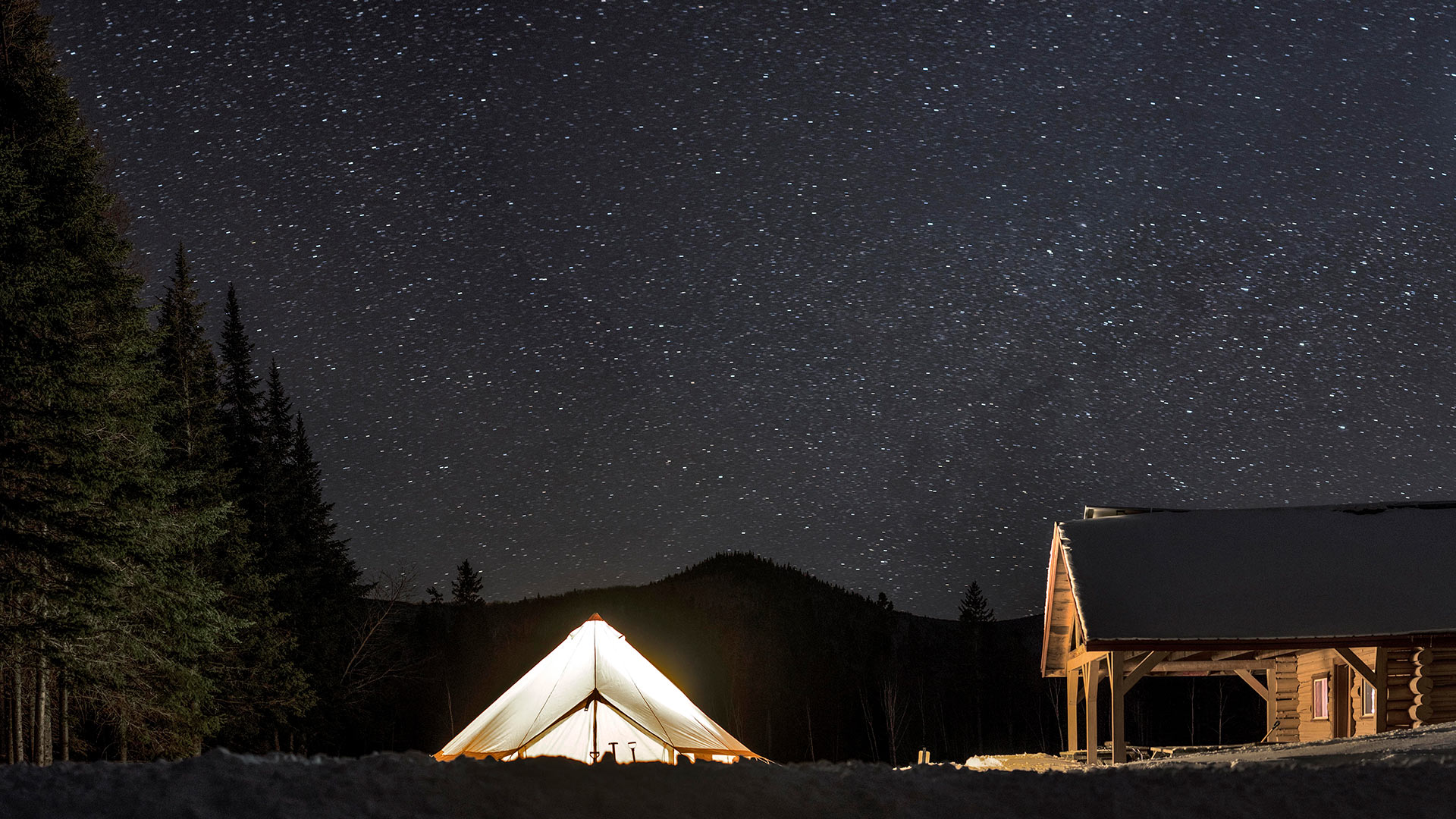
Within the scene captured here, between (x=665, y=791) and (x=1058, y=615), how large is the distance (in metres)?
18.8

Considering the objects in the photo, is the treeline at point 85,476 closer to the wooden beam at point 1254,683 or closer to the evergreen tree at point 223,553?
the evergreen tree at point 223,553

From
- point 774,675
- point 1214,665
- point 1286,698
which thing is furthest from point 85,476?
point 774,675

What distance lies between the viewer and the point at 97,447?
→ 657 inches

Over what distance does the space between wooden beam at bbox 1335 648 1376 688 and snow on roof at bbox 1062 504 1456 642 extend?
32 centimetres

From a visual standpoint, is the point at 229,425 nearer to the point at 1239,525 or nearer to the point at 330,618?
the point at 330,618

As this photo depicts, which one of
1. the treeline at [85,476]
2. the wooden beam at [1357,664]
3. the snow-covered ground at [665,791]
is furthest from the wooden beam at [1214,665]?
the treeline at [85,476]

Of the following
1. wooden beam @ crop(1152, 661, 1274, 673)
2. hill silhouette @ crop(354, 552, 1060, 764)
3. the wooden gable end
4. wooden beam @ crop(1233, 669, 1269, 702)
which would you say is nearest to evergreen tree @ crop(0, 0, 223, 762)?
the wooden gable end

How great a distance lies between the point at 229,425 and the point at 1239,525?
27602 mm

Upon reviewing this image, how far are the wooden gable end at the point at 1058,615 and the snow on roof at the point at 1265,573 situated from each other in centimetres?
103

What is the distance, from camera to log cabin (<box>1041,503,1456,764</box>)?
1767 cm

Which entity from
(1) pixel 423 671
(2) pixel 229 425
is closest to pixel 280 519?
(2) pixel 229 425

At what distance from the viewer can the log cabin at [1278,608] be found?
17.7 m

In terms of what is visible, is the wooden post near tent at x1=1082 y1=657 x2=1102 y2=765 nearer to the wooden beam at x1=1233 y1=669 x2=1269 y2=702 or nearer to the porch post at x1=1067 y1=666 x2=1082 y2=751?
the porch post at x1=1067 y1=666 x2=1082 y2=751

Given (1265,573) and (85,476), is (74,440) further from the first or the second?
(1265,573)
